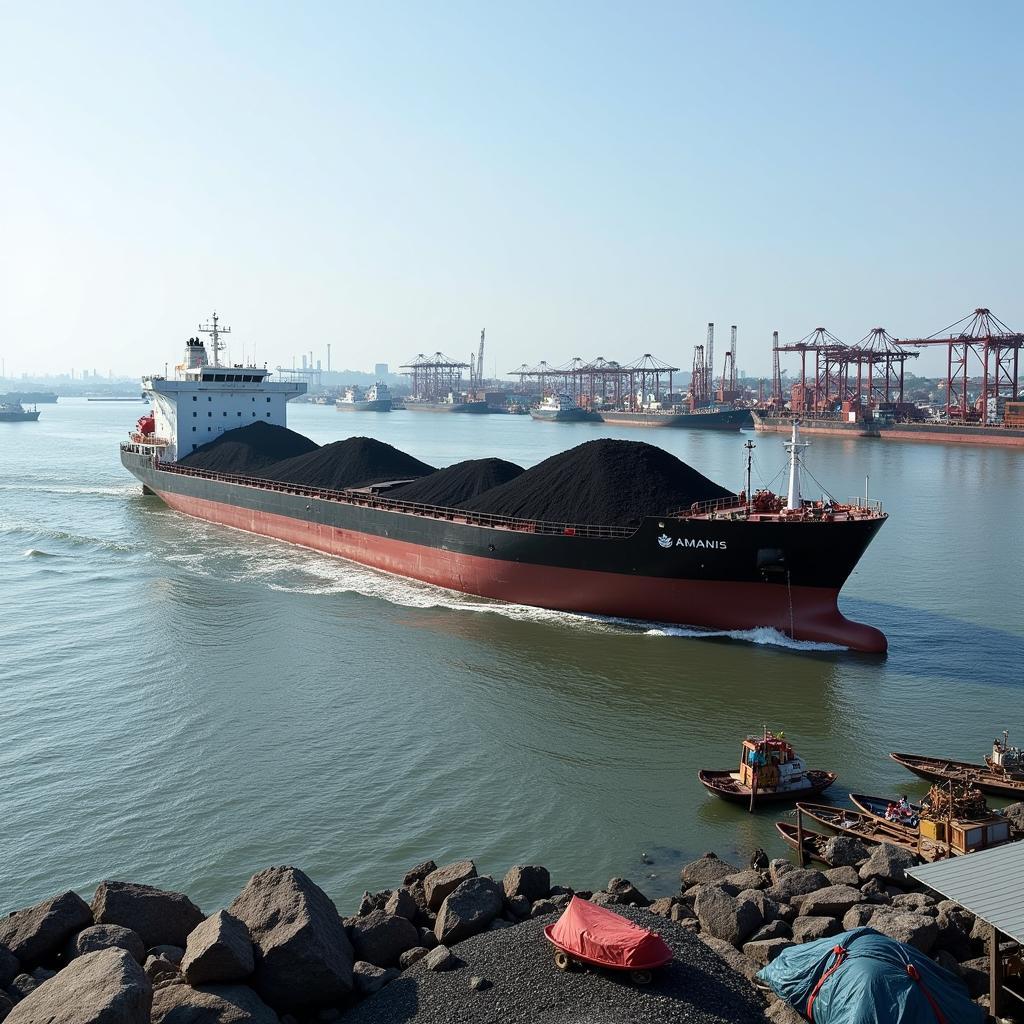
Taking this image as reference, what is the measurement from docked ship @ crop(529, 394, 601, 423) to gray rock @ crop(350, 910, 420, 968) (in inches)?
4646

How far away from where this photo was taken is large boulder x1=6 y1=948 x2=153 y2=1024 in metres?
6.38

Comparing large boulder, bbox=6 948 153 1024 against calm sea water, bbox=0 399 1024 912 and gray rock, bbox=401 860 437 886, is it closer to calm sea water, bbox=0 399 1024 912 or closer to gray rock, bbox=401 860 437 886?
calm sea water, bbox=0 399 1024 912

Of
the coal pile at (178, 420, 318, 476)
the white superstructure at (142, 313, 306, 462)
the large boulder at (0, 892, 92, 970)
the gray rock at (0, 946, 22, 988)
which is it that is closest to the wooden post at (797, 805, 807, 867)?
the large boulder at (0, 892, 92, 970)

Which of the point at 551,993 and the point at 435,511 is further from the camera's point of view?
the point at 435,511

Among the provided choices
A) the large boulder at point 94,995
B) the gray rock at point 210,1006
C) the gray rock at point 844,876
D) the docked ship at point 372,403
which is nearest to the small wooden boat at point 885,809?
the gray rock at point 844,876

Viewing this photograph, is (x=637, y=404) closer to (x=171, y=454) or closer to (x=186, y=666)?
(x=171, y=454)

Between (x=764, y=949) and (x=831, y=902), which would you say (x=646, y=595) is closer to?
(x=831, y=902)

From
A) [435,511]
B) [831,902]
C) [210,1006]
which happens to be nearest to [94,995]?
[210,1006]

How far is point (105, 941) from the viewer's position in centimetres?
798

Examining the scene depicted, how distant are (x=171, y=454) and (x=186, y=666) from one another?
81.4 ft

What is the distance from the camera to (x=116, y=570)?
2612 cm

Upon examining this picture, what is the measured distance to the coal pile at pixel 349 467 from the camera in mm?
30594

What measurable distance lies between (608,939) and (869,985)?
6.47ft

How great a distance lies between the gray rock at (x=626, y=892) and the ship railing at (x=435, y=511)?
10483 mm
